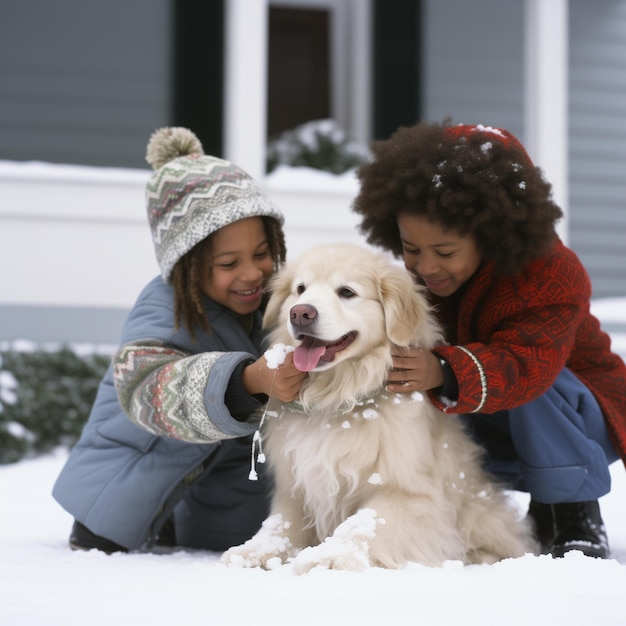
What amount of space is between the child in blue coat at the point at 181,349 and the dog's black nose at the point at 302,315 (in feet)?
1.84

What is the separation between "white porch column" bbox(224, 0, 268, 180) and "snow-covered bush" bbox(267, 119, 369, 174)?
91 cm

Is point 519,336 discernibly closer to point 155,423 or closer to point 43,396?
point 155,423

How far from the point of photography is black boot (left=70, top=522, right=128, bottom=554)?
118 inches

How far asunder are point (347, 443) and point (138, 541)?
0.92 metres

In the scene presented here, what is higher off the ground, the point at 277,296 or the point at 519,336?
the point at 277,296

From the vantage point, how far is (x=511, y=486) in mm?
3096

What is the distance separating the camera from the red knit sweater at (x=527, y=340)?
2.56 metres

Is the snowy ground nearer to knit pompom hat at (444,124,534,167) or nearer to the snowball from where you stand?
the snowball

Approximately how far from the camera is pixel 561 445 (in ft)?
9.37

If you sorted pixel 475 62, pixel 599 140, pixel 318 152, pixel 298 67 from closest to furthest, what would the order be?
pixel 318 152
pixel 475 62
pixel 599 140
pixel 298 67

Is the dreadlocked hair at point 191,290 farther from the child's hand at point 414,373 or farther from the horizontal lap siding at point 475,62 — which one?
the horizontal lap siding at point 475,62

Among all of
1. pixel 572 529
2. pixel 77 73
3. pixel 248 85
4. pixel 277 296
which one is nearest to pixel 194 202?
pixel 277 296

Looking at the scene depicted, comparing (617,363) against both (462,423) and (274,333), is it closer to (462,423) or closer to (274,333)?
(462,423)

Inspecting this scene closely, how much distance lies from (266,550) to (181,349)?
2.53ft
